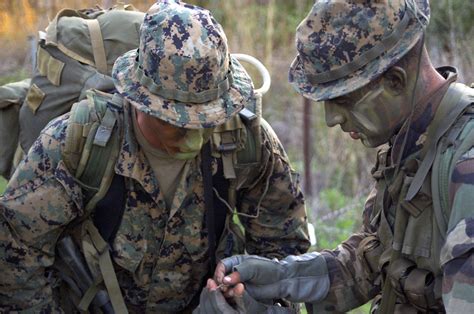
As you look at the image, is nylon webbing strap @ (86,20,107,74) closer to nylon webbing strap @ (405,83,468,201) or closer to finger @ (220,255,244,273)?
finger @ (220,255,244,273)

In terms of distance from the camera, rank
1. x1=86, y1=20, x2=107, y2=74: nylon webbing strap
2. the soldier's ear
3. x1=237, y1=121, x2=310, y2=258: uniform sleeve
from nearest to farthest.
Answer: the soldier's ear < x1=237, y1=121, x2=310, y2=258: uniform sleeve < x1=86, y1=20, x2=107, y2=74: nylon webbing strap

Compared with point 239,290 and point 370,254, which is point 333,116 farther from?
point 239,290

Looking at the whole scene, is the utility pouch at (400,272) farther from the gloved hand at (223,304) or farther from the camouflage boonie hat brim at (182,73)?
the camouflage boonie hat brim at (182,73)

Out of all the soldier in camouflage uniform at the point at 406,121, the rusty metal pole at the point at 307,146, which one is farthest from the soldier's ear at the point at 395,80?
the rusty metal pole at the point at 307,146

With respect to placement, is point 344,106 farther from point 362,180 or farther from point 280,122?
point 280,122

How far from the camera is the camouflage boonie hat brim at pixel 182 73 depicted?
3.37 meters

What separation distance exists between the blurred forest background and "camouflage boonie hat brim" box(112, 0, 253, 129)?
11.0ft

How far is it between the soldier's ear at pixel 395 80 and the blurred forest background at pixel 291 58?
12.1 feet

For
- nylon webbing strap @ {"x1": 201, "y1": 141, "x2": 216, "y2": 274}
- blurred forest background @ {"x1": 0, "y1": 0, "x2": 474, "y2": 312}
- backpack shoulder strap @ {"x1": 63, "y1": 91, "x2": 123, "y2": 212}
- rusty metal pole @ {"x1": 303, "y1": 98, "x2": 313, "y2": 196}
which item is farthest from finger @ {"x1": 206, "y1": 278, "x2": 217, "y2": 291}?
rusty metal pole @ {"x1": 303, "y1": 98, "x2": 313, "y2": 196}

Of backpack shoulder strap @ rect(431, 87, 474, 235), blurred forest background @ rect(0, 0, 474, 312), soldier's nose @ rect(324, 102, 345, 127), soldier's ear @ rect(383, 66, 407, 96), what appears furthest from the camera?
blurred forest background @ rect(0, 0, 474, 312)

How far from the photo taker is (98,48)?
13.0 feet

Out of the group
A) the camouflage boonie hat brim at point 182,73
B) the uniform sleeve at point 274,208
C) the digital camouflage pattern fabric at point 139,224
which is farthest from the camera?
the uniform sleeve at point 274,208

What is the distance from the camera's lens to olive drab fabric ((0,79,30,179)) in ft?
13.5

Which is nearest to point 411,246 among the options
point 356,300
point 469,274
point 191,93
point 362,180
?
point 469,274
